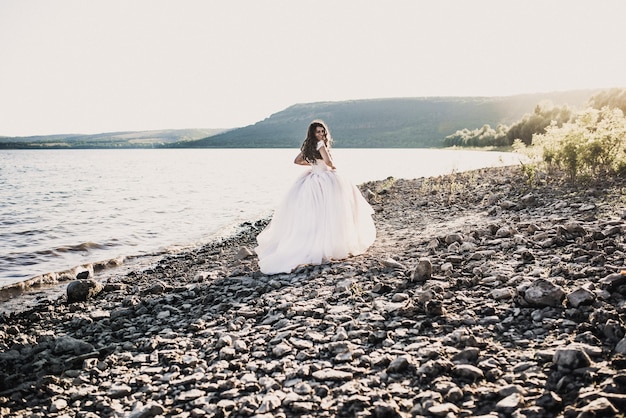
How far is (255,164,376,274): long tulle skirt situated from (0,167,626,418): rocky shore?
1.29 ft

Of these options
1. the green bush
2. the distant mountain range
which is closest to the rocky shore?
the green bush

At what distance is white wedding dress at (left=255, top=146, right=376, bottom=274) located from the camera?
8727mm

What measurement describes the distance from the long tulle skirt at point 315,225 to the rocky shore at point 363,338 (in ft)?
1.29

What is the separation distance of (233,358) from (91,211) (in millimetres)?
20204

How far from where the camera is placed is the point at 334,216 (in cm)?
891

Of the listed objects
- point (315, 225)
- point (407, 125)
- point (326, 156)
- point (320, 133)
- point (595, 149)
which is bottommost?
point (315, 225)

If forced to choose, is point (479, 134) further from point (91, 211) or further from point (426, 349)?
point (426, 349)

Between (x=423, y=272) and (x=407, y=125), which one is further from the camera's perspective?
(x=407, y=125)

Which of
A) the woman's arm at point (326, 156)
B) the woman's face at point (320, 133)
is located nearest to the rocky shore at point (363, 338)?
the woman's arm at point (326, 156)

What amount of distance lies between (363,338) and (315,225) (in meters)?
4.17

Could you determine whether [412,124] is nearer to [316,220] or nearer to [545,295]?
[316,220]

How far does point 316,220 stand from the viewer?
890 centimetres

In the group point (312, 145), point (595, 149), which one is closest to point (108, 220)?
point (312, 145)

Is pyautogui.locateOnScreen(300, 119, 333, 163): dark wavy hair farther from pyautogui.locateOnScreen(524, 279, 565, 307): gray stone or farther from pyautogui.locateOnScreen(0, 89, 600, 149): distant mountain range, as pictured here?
pyautogui.locateOnScreen(0, 89, 600, 149): distant mountain range
